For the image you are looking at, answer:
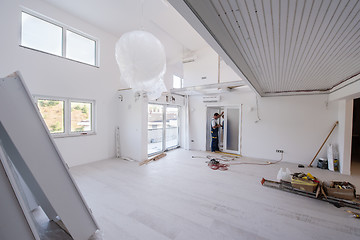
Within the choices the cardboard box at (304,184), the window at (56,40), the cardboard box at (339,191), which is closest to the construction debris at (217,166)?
the cardboard box at (304,184)

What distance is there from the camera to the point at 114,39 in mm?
4910

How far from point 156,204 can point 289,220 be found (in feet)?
6.41

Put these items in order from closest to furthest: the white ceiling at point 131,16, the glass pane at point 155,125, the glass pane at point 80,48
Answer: the white ceiling at point 131,16 < the glass pane at point 80,48 < the glass pane at point 155,125

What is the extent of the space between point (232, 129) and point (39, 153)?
5579 millimetres

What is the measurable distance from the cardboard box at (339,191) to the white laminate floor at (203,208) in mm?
256

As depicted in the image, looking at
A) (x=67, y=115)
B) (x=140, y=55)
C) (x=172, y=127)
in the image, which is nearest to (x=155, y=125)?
(x=172, y=127)

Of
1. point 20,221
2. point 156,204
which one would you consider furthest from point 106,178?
point 20,221

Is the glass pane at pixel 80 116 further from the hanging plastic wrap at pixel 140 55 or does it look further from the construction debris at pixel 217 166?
the construction debris at pixel 217 166

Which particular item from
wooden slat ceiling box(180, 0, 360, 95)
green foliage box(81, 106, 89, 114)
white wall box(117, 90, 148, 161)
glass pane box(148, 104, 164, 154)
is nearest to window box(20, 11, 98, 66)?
green foliage box(81, 106, 89, 114)

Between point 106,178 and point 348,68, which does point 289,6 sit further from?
point 106,178

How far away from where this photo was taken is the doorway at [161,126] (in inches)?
219

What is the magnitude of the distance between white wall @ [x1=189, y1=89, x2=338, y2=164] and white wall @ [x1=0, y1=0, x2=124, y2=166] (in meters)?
4.23

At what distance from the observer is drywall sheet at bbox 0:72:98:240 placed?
1.42 m

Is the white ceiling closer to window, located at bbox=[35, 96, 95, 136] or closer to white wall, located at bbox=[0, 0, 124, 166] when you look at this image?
white wall, located at bbox=[0, 0, 124, 166]
